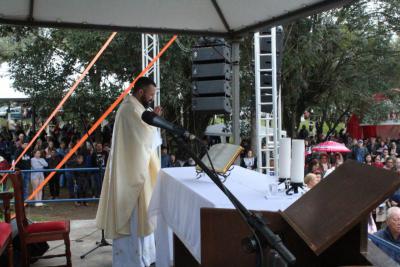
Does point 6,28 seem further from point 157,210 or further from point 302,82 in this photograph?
point 302,82

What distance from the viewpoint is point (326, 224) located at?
1.80 metres

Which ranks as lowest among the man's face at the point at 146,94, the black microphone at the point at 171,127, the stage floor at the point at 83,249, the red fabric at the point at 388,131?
the stage floor at the point at 83,249

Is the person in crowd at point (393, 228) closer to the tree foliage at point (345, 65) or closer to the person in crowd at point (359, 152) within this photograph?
the tree foliage at point (345, 65)

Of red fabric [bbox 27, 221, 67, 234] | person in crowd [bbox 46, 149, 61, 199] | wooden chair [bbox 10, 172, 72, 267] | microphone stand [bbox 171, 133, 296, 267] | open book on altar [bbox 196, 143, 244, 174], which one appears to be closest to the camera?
microphone stand [bbox 171, 133, 296, 267]

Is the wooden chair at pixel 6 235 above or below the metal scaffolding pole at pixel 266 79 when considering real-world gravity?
below

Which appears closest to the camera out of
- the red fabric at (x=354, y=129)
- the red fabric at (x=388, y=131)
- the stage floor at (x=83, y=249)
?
the stage floor at (x=83, y=249)

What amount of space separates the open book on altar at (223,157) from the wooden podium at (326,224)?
1.09 metres

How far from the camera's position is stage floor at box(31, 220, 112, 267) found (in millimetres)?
5113

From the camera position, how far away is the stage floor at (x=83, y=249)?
16.8ft

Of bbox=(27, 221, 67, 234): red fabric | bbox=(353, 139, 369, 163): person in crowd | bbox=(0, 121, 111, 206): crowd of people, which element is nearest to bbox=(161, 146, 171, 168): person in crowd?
bbox=(0, 121, 111, 206): crowd of people

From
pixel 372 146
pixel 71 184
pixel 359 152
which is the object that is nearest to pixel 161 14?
pixel 71 184

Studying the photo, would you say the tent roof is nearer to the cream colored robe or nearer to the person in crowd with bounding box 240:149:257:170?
the cream colored robe

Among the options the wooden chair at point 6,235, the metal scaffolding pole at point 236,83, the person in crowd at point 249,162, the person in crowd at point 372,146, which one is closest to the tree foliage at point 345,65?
the person in crowd at point 372,146

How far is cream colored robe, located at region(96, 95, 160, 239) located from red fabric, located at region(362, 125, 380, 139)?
Answer: 24.8m
